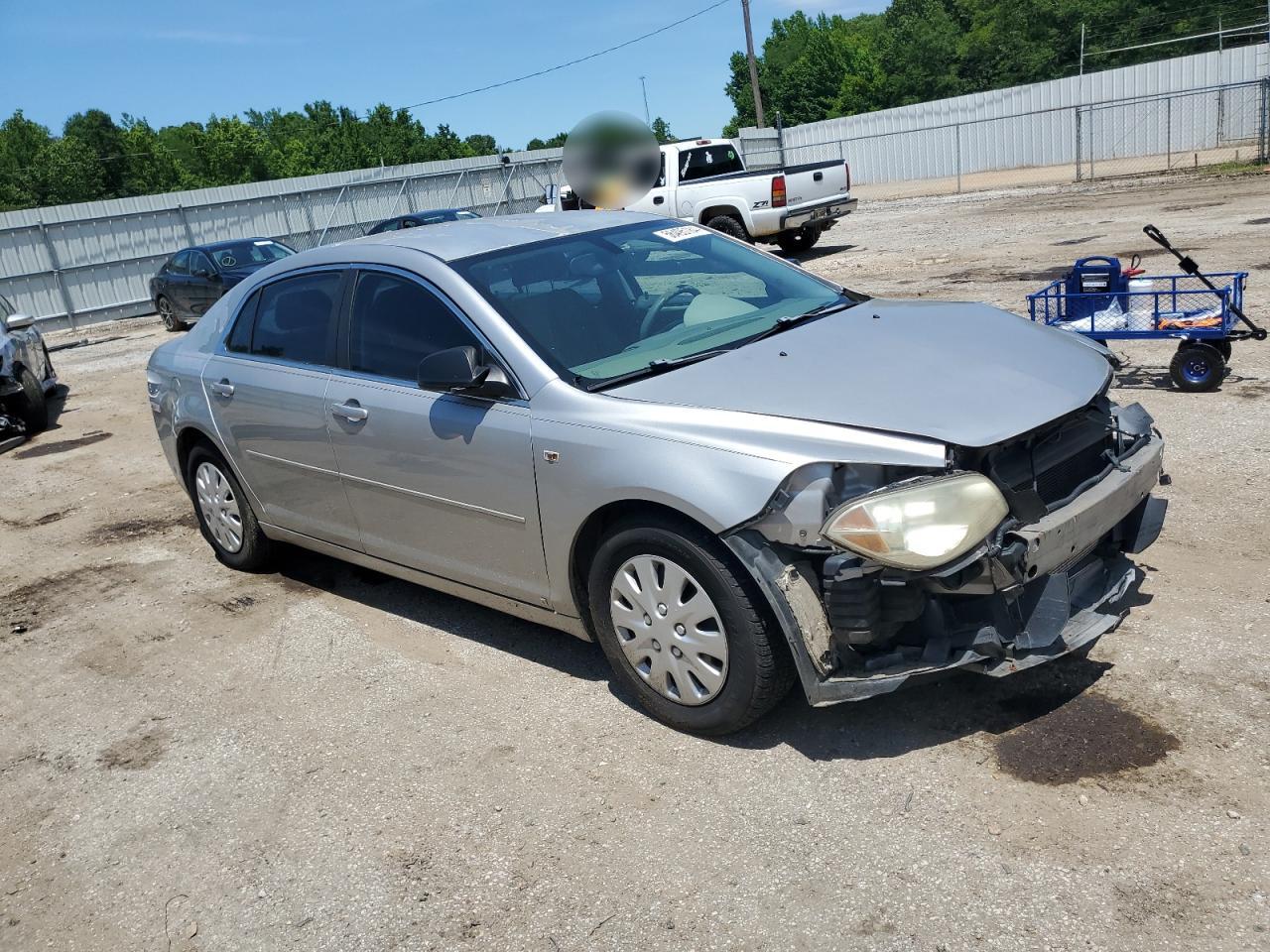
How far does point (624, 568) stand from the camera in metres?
3.61

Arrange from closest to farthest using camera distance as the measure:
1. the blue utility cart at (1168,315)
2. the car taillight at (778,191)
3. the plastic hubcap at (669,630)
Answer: the plastic hubcap at (669,630) < the blue utility cart at (1168,315) < the car taillight at (778,191)

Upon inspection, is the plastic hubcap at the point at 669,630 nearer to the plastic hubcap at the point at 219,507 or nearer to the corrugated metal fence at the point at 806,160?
the plastic hubcap at the point at 219,507

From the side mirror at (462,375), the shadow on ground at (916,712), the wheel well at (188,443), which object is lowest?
the shadow on ground at (916,712)

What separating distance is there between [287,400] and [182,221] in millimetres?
23234

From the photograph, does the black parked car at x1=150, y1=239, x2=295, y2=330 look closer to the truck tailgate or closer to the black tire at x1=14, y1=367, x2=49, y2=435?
the black tire at x1=14, y1=367, x2=49, y2=435

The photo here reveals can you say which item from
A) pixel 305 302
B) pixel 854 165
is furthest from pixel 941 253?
pixel 854 165

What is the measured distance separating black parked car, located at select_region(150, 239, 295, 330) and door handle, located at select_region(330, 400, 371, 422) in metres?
14.4

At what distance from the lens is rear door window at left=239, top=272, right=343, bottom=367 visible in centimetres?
479

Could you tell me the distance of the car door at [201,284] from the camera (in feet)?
60.2

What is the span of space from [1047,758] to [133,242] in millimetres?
25719

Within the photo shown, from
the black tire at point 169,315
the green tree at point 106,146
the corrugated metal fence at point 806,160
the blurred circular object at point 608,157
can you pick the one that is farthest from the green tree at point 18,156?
the blurred circular object at point 608,157

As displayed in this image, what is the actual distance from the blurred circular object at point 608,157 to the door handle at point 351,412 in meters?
3.90

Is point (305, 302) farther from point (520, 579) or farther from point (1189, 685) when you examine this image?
point (1189, 685)

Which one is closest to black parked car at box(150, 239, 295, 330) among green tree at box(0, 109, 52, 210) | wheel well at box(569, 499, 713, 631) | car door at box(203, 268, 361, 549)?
car door at box(203, 268, 361, 549)
